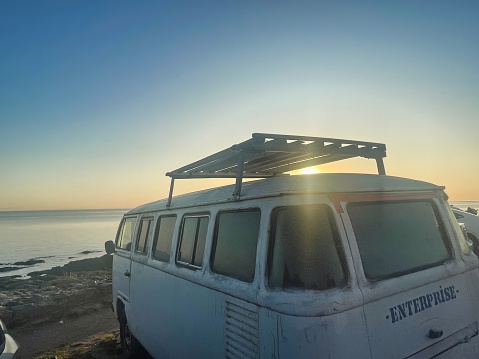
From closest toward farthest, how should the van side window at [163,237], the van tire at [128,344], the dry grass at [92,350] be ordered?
1. the van side window at [163,237]
2. the van tire at [128,344]
3. the dry grass at [92,350]

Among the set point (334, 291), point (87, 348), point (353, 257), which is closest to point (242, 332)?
point (334, 291)

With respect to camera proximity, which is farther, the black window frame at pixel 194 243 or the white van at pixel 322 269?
the black window frame at pixel 194 243

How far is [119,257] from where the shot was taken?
6.64 metres

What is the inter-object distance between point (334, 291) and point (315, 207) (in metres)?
0.58

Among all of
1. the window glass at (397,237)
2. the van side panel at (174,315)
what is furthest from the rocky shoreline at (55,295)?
the window glass at (397,237)

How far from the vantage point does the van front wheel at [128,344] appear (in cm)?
570

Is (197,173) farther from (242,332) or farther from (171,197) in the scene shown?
(242,332)

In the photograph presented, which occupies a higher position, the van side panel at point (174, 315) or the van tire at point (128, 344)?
the van side panel at point (174, 315)

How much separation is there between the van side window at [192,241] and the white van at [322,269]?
0.02 metres

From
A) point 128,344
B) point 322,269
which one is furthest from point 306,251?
point 128,344

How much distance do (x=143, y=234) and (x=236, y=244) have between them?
122 inches

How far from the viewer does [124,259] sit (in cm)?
626

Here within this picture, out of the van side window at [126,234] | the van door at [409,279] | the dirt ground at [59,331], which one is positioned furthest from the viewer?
the dirt ground at [59,331]

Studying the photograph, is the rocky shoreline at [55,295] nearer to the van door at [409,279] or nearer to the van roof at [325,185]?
the van roof at [325,185]
